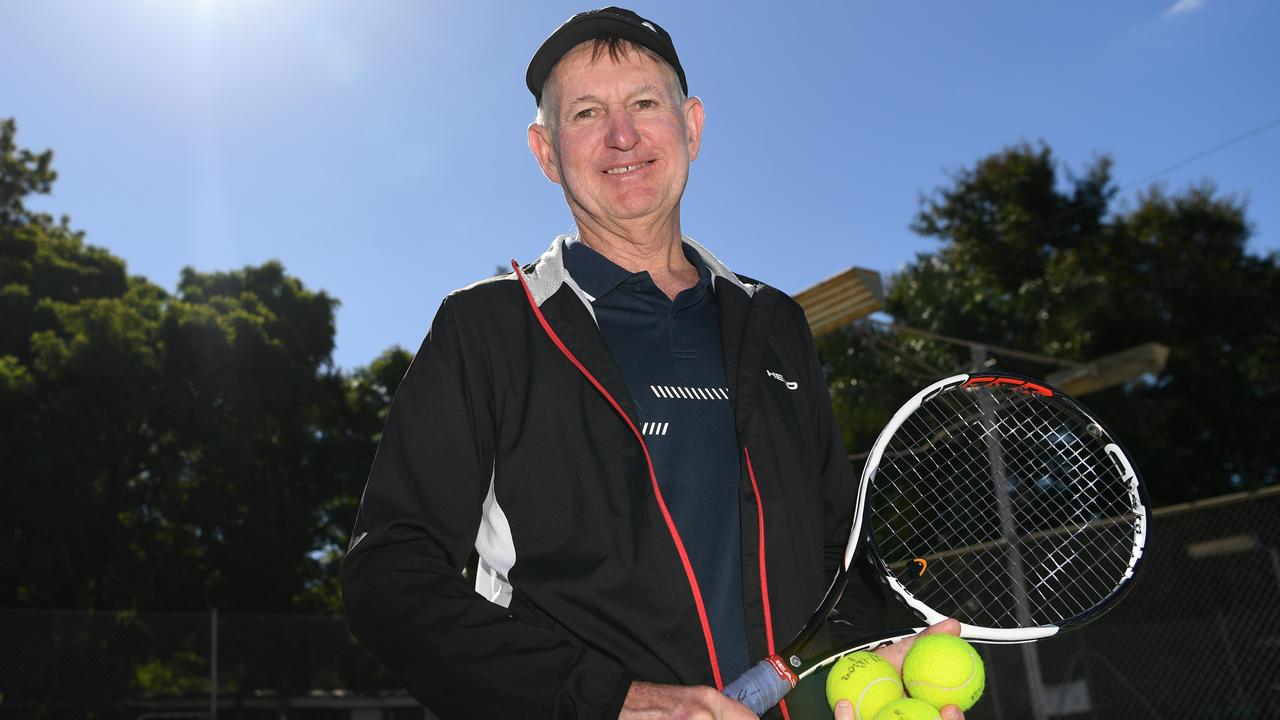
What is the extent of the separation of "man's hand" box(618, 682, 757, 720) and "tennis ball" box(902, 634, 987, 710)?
48 centimetres

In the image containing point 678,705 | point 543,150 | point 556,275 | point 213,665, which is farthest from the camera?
point 213,665

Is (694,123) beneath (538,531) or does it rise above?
above

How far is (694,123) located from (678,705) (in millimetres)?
1502

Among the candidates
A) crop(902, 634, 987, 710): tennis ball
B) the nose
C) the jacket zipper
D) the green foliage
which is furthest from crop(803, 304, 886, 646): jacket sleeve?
the green foliage

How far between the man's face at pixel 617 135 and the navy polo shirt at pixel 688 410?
5.5 inches

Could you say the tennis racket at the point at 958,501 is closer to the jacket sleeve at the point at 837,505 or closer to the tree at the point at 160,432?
the jacket sleeve at the point at 837,505

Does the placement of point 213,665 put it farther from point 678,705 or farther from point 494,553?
point 678,705

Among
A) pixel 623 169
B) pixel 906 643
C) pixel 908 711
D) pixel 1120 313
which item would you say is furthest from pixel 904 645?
pixel 1120 313

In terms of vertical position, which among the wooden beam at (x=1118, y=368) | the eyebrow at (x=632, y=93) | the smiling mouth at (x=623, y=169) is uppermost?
the wooden beam at (x=1118, y=368)

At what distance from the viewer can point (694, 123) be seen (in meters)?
2.59

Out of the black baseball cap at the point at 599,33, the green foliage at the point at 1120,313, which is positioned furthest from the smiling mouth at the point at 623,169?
the green foliage at the point at 1120,313

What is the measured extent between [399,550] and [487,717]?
32 centimetres

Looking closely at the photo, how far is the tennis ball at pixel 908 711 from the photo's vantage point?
179 centimetres

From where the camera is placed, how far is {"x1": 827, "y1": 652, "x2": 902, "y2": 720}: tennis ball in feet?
6.32
